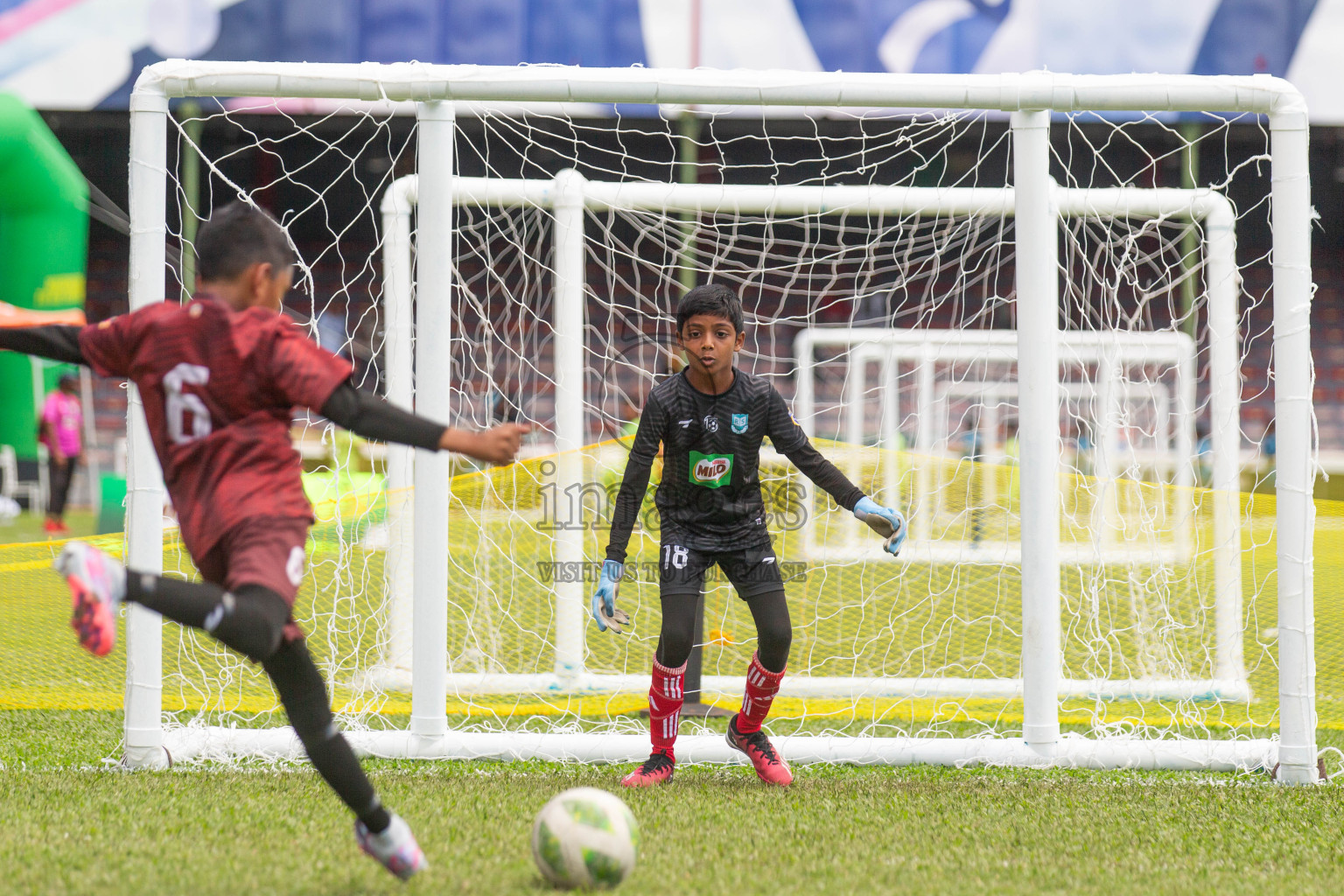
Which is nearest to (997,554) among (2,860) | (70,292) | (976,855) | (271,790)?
(976,855)

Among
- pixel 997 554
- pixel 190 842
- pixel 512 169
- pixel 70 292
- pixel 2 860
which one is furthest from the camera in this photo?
pixel 512 169

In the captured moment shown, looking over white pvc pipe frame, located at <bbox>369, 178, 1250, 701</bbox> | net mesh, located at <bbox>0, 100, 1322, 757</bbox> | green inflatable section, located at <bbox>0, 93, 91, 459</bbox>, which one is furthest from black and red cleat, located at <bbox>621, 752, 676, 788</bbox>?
green inflatable section, located at <bbox>0, 93, 91, 459</bbox>

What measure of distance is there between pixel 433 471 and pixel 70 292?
35.3 feet

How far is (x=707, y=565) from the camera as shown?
366cm

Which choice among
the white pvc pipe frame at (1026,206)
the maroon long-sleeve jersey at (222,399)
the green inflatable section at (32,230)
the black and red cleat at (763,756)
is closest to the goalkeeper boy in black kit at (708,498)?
the black and red cleat at (763,756)

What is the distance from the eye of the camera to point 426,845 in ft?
9.45

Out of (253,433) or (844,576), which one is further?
(844,576)

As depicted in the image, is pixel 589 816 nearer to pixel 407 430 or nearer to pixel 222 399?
pixel 407 430

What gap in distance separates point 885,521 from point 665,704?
0.86 metres

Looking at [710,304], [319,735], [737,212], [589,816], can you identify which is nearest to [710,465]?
[710,304]

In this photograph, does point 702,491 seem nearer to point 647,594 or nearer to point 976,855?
point 976,855

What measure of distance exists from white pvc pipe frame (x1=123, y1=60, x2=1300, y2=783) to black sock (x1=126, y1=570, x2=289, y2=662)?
1.71 metres

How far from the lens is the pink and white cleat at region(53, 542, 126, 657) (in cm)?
209

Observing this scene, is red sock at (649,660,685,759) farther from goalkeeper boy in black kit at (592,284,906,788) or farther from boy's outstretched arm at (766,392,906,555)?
boy's outstretched arm at (766,392,906,555)
